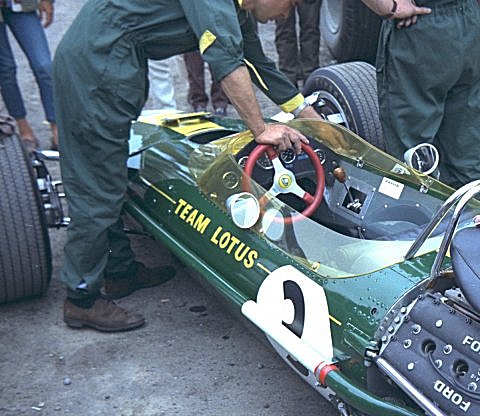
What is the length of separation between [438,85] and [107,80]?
1502 mm

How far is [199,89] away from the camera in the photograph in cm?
621

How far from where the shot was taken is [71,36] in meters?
3.38

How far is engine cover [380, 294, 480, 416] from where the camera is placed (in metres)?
2.20

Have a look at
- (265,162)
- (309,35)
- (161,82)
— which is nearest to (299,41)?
(309,35)

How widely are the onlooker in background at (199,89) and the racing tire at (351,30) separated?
1.12 meters

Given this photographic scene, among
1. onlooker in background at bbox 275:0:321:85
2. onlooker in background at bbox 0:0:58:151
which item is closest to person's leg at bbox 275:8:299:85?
onlooker in background at bbox 275:0:321:85

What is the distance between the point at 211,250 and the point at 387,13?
1372mm

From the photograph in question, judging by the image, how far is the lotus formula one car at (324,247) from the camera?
92.0 inches

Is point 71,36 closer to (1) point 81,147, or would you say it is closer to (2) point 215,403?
(1) point 81,147

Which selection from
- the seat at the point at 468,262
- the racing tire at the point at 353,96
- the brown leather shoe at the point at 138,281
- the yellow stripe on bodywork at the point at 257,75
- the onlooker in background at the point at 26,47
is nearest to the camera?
the seat at the point at 468,262

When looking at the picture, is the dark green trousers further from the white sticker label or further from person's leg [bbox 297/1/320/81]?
person's leg [bbox 297/1/320/81]

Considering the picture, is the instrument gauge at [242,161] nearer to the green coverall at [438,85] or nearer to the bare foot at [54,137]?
the green coverall at [438,85]

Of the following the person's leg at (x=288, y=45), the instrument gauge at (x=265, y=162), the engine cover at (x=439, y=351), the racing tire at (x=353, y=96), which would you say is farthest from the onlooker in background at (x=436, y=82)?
the person's leg at (x=288, y=45)

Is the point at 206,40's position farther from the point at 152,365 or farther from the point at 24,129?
the point at 24,129
